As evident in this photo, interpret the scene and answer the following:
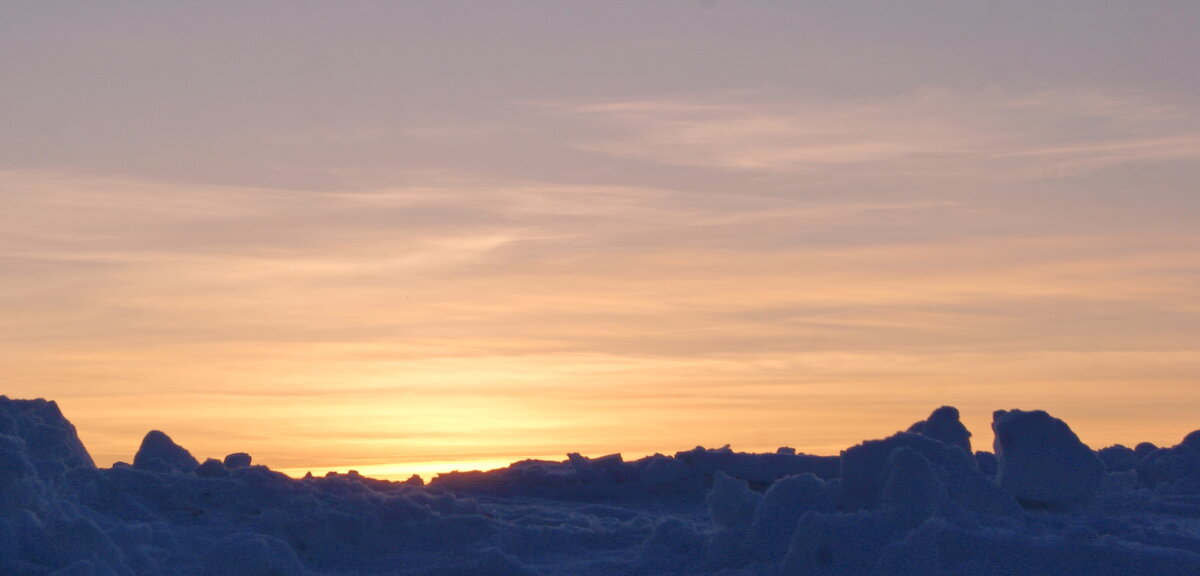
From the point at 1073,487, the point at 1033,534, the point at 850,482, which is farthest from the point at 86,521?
the point at 1073,487

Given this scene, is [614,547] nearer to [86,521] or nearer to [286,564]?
[286,564]

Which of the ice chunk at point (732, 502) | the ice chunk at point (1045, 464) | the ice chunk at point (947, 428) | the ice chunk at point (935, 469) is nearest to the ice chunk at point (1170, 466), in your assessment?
the ice chunk at point (947, 428)

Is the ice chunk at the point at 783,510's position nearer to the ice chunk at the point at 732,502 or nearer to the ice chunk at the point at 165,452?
the ice chunk at the point at 732,502

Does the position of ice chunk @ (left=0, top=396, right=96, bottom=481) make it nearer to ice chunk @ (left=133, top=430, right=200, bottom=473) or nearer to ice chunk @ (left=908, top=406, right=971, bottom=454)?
ice chunk @ (left=133, top=430, right=200, bottom=473)

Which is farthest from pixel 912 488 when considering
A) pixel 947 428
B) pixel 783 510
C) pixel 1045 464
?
pixel 947 428

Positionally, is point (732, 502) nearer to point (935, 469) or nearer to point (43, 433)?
point (935, 469)

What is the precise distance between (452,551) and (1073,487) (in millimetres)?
7429

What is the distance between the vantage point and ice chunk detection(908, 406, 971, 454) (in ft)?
57.9

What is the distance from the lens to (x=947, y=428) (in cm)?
1780

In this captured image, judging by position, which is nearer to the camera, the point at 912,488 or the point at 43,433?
the point at 912,488

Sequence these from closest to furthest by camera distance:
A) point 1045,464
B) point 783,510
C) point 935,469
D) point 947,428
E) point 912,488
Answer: point 912,488, point 783,510, point 935,469, point 1045,464, point 947,428

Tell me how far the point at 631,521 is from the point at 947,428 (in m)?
4.33

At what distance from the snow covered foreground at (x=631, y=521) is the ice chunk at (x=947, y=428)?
3 cm

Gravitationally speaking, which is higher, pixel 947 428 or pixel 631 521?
pixel 947 428
